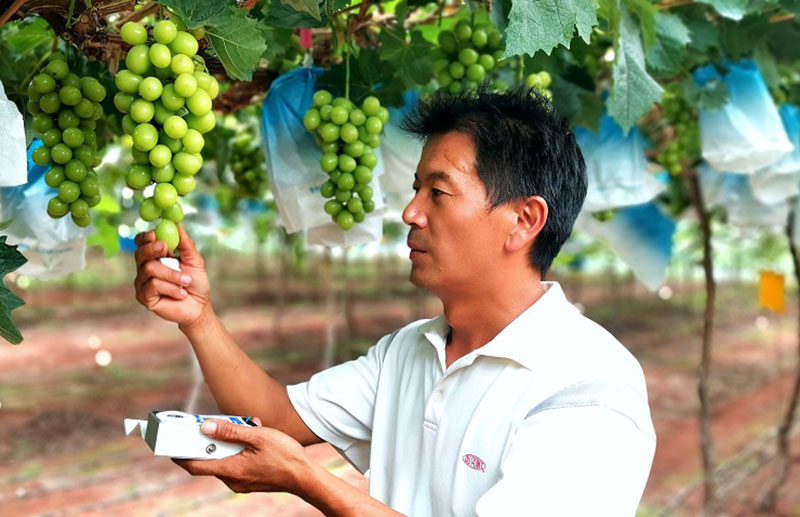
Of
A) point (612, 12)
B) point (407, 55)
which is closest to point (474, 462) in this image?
point (612, 12)

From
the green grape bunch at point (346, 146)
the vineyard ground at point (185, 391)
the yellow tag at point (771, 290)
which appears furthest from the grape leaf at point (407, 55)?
the yellow tag at point (771, 290)

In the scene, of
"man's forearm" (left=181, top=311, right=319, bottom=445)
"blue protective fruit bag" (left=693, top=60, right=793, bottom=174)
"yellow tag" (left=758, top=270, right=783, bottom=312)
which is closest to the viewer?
"man's forearm" (left=181, top=311, right=319, bottom=445)

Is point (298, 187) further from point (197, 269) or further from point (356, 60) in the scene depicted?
point (197, 269)

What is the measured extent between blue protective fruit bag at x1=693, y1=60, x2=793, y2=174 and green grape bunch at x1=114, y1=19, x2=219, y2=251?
1.95 meters

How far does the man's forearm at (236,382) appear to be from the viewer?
158 centimetres

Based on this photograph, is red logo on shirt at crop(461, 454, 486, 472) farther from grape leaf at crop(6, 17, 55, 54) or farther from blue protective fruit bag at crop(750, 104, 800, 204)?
blue protective fruit bag at crop(750, 104, 800, 204)

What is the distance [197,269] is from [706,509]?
380cm

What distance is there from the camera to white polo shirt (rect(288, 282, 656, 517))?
1255mm

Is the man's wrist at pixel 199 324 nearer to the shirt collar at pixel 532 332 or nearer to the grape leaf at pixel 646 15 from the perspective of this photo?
the shirt collar at pixel 532 332

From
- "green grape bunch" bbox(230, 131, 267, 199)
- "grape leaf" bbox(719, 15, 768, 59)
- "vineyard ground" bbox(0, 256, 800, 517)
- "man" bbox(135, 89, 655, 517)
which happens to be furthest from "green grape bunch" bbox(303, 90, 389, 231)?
"vineyard ground" bbox(0, 256, 800, 517)

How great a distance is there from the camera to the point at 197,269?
1.49 metres

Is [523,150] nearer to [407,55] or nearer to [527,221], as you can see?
[527,221]

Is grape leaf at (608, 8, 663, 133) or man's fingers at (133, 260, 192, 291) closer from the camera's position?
man's fingers at (133, 260, 192, 291)

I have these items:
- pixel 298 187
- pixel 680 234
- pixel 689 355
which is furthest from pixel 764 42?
pixel 689 355
